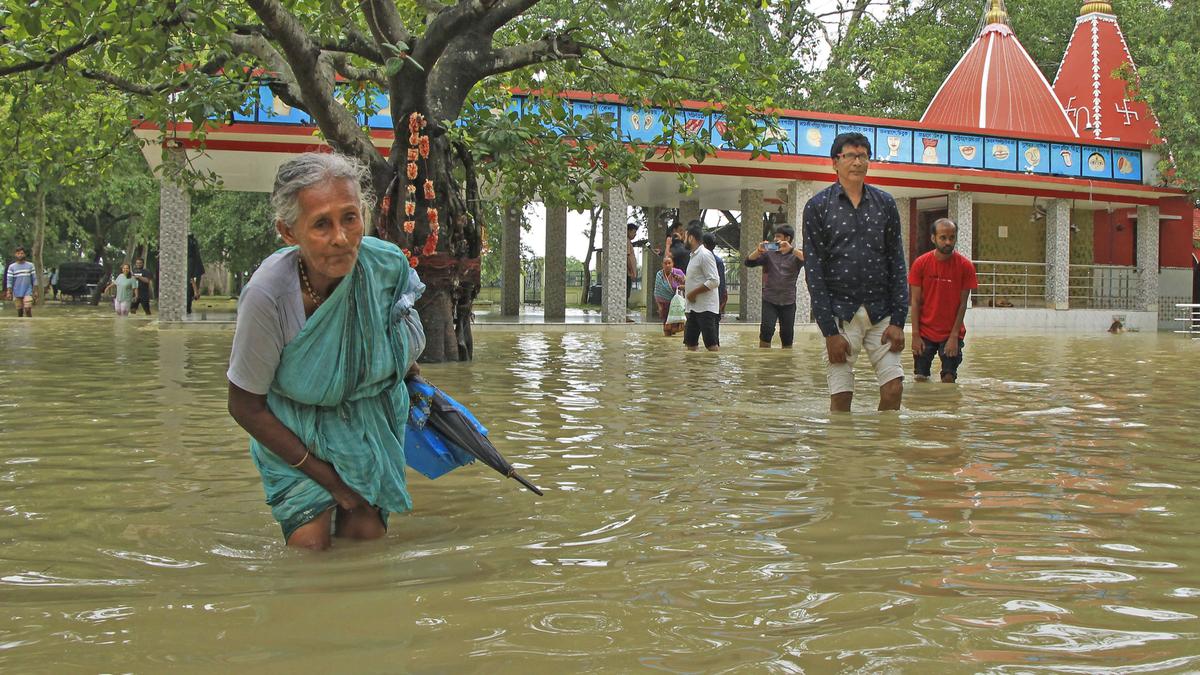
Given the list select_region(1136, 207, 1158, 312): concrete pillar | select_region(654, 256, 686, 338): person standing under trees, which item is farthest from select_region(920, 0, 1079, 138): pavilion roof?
select_region(654, 256, 686, 338): person standing under trees

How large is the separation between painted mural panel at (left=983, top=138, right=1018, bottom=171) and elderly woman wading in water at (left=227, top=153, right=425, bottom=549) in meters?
23.7

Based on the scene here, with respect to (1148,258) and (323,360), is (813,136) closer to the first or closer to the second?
(1148,258)

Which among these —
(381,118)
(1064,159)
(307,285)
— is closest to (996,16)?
(1064,159)

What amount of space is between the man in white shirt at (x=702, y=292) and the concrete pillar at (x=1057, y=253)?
16.5 m

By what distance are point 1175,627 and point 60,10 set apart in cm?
917

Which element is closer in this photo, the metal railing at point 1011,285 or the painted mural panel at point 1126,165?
the painted mural panel at point 1126,165

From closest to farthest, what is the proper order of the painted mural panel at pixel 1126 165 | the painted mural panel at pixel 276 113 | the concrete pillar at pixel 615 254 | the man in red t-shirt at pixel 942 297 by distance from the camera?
the man in red t-shirt at pixel 942 297 → the painted mural panel at pixel 276 113 → the concrete pillar at pixel 615 254 → the painted mural panel at pixel 1126 165

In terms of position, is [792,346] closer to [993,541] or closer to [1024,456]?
[1024,456]

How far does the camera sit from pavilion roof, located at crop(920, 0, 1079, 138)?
26781 mm

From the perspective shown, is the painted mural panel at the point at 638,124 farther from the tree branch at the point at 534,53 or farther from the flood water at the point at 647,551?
the flood water at the point at 647,551

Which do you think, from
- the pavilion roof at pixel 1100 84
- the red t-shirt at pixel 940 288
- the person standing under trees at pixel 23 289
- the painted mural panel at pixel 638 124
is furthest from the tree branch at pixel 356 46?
the pavilion roof at pixel 1100 84

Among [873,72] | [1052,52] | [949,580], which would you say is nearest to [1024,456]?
[949,580]

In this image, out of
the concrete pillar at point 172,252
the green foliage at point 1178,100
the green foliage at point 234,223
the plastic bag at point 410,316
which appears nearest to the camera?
the plastic bag at point 410,316

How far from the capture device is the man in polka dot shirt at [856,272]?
255 inches
